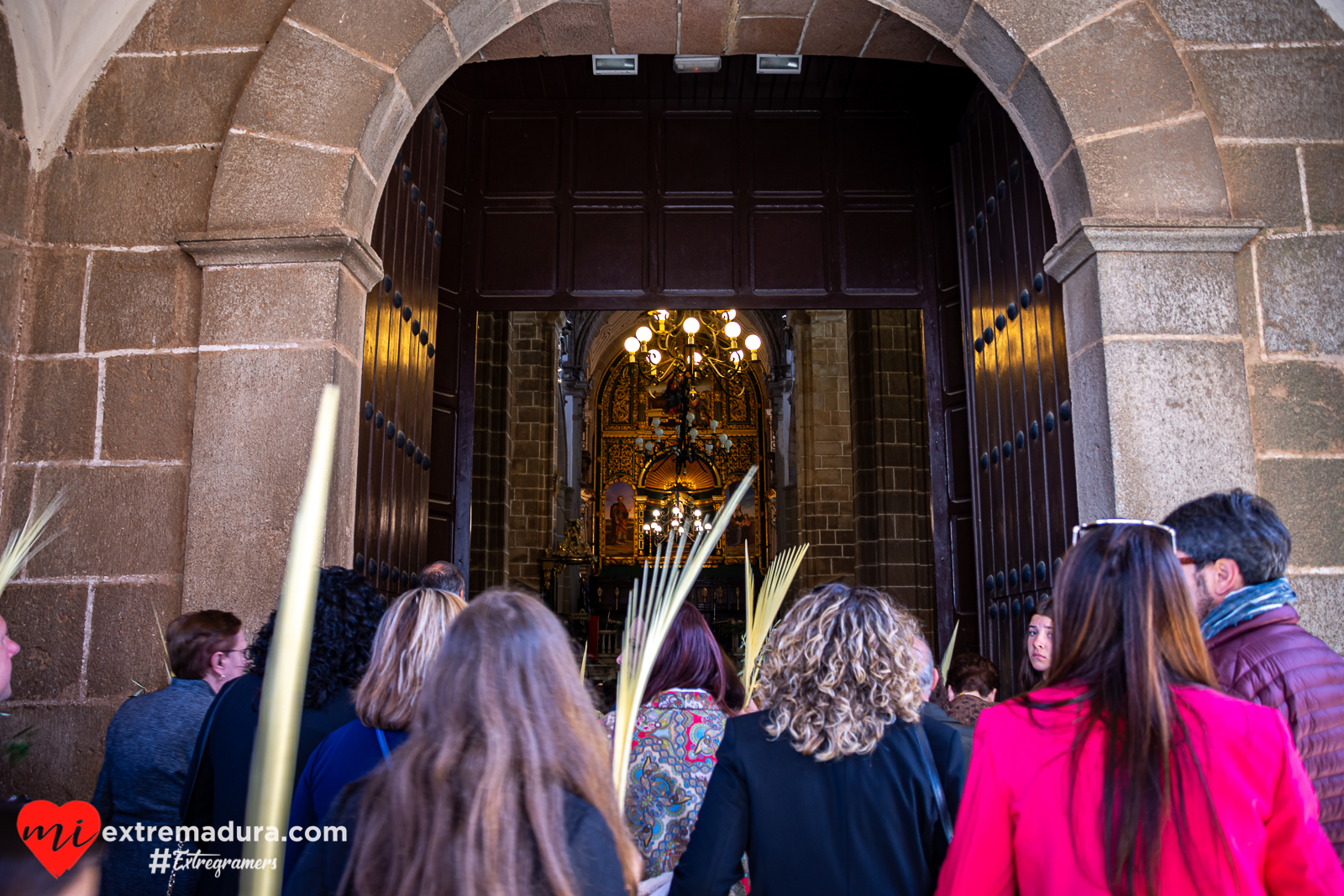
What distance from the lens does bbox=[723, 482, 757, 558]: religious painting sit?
789 inches

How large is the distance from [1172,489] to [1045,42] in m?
1.68

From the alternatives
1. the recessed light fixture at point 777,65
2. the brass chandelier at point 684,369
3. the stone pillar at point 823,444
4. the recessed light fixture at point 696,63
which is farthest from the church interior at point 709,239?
the stone pillar at point 823,444

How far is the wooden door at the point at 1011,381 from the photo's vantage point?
392 cm

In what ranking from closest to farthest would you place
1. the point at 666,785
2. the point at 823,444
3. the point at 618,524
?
the point at 666,785, the point at 823,444, the point at 618,524

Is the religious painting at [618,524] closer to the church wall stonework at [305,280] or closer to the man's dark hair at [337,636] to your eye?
the church wall stonework at [305,280]

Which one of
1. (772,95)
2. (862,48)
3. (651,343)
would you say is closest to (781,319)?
(651,343)

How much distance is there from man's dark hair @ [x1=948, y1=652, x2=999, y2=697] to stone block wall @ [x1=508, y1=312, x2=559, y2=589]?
871cm

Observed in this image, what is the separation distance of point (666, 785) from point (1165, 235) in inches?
102

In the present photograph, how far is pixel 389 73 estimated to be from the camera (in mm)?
3699

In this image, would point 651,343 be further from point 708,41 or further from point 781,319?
point 708,41

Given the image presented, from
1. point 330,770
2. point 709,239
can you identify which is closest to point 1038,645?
point 330,770

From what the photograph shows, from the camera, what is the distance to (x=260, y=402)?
11.3ft

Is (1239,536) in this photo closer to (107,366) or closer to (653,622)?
(653,622)

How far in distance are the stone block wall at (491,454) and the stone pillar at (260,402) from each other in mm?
6729
